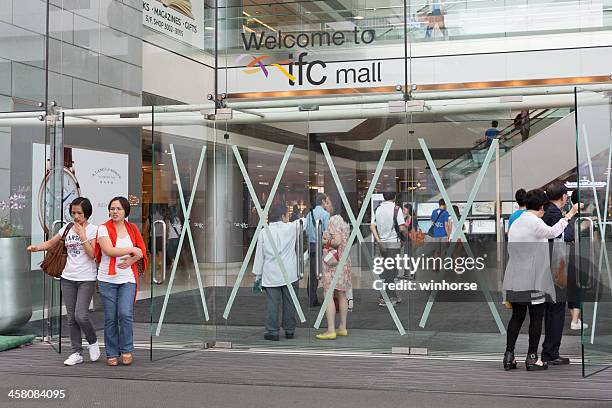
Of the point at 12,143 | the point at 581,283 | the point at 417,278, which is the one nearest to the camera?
the point at 581,283

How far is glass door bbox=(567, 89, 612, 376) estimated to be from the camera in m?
7.49

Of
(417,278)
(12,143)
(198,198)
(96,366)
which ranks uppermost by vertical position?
(12,143)

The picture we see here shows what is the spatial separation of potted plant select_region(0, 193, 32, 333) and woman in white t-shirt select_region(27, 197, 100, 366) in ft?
5.96

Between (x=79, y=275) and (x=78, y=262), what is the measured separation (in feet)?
0.41

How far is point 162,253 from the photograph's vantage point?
903 centimetres

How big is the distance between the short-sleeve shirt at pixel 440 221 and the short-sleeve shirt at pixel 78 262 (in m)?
3.36

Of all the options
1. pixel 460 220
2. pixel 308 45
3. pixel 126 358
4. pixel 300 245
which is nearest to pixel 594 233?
pixel 460 220

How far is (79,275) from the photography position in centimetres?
782

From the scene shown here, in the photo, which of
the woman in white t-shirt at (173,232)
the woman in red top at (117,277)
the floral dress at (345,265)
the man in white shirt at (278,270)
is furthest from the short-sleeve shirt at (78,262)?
the floral dress at (345,265)

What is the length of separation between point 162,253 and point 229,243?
735 millimetres

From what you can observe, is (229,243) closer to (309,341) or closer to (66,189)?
(309,341)

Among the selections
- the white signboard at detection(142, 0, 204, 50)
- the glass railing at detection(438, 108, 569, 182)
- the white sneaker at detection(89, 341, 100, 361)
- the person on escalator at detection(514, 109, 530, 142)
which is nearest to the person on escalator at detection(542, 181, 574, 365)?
the glass railing at detection(438, 108, 569, 182)

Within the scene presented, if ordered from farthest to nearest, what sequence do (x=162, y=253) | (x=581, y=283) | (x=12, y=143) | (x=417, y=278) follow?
1. (x=12, y=143)
2. (x=162, y=253)
3. (x=417, y=278)
4. (x=581, y=283)

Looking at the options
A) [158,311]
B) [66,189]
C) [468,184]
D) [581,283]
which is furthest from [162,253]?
[581,283]
